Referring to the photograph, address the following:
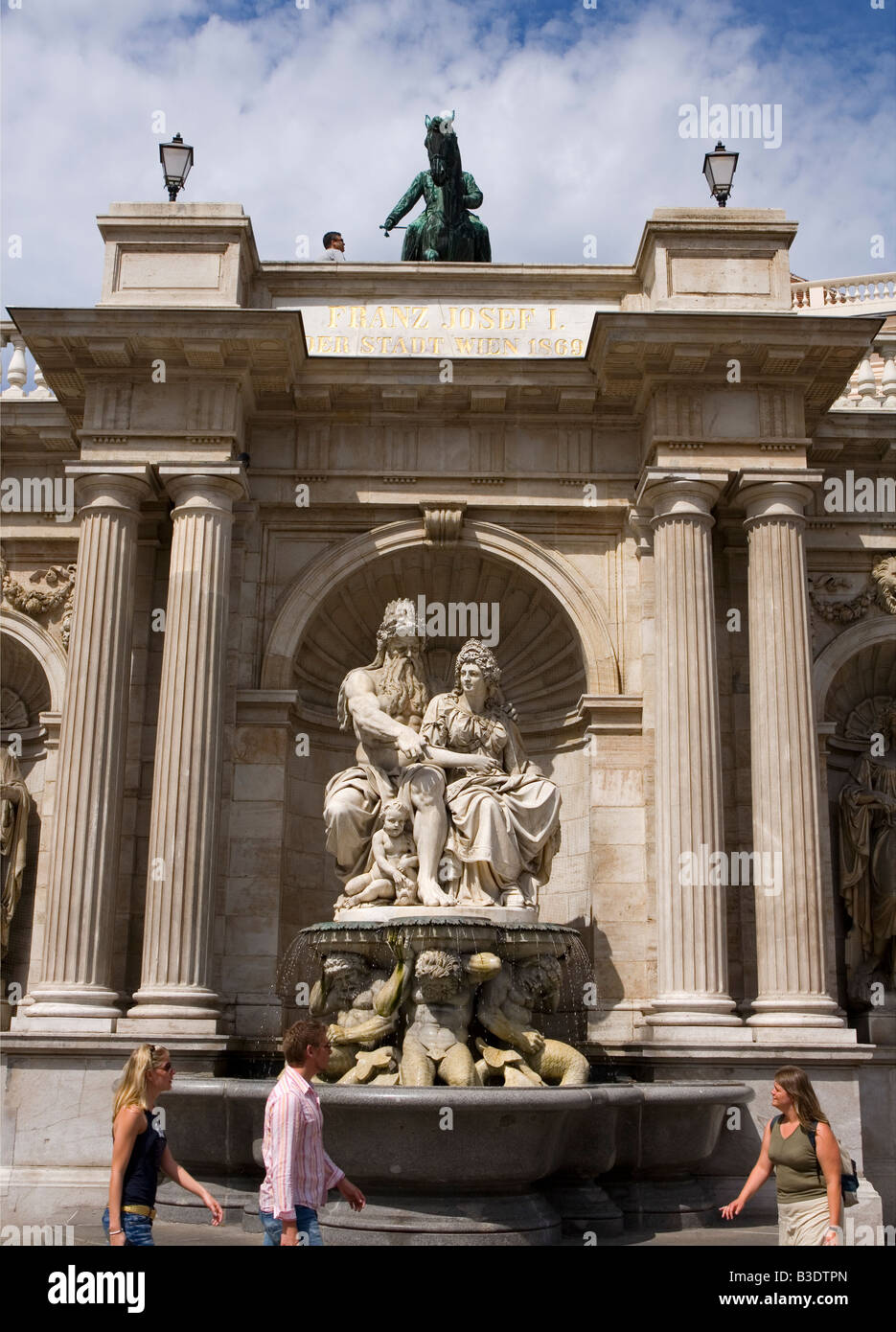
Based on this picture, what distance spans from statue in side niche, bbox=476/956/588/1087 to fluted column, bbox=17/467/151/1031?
3.53 metres

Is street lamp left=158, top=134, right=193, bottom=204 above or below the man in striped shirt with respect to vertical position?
above

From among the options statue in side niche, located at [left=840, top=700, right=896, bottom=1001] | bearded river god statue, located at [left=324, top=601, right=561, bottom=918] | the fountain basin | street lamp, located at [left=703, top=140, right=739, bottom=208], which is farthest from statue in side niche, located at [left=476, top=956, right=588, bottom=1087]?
street lamp, located at [left=703, top=140, right=739, bottom=208]

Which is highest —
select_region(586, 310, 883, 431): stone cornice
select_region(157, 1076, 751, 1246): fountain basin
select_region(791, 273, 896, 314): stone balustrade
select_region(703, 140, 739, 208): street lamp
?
select_region(791, 273, 896, 314): stone balustrade

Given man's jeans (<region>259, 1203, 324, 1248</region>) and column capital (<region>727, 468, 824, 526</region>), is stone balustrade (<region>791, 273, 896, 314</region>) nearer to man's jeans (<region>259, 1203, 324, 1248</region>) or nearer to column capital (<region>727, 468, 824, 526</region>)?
column capital (<region>727, 468, 824, 526</region>)

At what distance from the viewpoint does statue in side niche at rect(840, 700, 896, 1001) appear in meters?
13.6

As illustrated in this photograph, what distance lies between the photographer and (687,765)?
501 inches

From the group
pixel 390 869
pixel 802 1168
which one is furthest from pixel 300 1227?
pixel 390 869

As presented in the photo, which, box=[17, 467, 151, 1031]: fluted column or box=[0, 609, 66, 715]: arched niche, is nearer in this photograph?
box=[17, 467, 151, 1031]: fluted column

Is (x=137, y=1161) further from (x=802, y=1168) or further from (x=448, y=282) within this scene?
(x=448, y=282)

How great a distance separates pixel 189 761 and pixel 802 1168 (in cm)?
736
